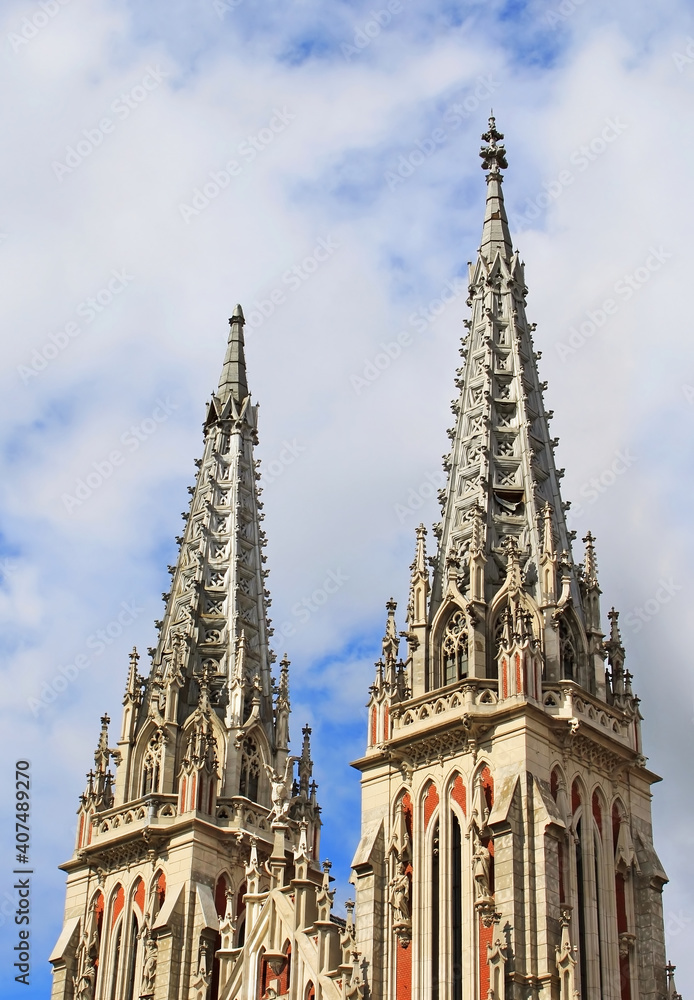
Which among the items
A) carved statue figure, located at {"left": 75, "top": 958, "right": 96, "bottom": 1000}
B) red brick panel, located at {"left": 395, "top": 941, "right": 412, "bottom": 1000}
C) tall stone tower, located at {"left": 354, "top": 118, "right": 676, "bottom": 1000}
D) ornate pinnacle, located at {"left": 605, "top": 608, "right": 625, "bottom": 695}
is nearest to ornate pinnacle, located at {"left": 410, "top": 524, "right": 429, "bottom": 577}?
tall stone tower, located at {"left": 354, "top": 118, "right": 676, "bottom": 1000}

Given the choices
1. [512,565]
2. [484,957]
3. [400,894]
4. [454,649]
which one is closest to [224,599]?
[454,649]

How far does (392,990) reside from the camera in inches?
1585

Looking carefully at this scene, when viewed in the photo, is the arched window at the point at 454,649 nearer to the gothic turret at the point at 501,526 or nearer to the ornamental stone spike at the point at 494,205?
the gothic turret at the point at 501,526

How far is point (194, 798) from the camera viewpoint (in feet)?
163

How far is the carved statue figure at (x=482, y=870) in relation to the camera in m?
39.1

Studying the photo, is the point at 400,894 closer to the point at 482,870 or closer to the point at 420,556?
the point at 482,870

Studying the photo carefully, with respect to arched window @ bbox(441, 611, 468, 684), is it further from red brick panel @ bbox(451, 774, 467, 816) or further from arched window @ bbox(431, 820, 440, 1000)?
arched window @ bbox(431, 820, 440, 1000)

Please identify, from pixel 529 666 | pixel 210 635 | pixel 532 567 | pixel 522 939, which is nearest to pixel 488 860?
pixel 522 939

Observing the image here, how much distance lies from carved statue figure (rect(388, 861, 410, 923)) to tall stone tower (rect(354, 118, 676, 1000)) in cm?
5

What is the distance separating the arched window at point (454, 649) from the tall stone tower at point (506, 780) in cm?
5

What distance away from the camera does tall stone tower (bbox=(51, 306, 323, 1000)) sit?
157 feet

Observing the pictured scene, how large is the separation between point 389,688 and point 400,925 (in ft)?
21.3

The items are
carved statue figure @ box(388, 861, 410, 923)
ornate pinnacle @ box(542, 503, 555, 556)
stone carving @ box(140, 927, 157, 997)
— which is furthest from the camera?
stone carving @ box(140, 927, 157, 997)

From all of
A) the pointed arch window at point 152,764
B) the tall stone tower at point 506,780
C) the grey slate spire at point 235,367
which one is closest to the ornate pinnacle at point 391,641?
the tall stone tower at point 506,780
